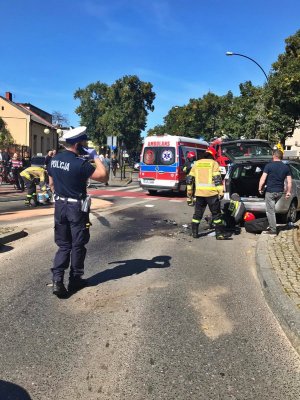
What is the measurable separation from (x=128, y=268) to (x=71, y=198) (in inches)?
71.0

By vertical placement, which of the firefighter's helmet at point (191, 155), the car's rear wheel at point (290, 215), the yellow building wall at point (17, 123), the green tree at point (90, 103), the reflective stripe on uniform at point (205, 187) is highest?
the green tree at point (90, 103)

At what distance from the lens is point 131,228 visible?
964 centimetres

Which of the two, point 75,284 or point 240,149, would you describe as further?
point 240,149

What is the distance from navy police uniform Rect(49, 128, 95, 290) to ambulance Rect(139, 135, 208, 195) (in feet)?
42.4

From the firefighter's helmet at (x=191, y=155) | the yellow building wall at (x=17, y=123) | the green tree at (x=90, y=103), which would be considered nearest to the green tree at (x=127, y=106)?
the yellow building wall at (x=17, y=123)

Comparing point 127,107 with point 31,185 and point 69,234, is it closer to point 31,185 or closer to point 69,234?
point 31,185

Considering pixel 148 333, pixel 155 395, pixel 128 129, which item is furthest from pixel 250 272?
pixel 128 129

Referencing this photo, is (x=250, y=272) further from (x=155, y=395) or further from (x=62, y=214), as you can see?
(x=155, y=395)

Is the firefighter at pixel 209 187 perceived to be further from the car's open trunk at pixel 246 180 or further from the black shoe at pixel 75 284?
the black shoe at pixel 75 284

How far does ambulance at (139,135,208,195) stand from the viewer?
1764 cm

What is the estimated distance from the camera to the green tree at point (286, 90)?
76.4ft

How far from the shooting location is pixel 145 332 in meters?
4.00

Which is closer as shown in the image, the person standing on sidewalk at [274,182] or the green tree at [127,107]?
the person standing on sidewalk at [274,182]

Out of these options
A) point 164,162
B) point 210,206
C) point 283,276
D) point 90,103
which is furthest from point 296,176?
point 90,103
